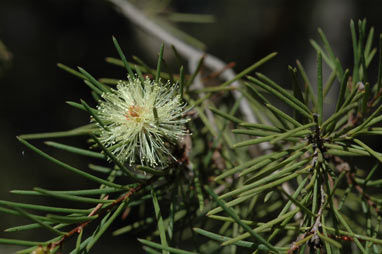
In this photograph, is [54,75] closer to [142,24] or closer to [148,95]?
[142,24]

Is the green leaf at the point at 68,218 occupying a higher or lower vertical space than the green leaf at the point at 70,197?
lower

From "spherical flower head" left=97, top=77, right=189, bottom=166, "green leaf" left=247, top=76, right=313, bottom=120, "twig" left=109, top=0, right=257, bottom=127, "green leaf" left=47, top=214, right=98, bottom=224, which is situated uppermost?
"twig" left=109, top=0, right=257, bottom=127

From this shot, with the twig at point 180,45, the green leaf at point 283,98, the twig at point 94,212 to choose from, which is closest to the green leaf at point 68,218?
the twig at point 94,212

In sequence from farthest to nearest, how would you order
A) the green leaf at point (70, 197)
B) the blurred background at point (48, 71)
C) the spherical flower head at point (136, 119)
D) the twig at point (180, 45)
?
1. the blurred background at point (48, 71)
2. the twig at point (180, 45)
3. the spherical flower head at point (136, 119)
4. the green leaf at point (70, 197)

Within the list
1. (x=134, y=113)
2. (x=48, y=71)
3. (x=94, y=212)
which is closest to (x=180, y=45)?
(x=134, y=113)

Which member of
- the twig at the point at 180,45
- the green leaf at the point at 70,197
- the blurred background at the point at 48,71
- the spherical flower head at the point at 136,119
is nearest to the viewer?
the green leaf at the point at 70,197

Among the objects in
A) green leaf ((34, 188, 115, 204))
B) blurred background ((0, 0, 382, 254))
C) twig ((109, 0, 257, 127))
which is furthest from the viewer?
blurred background ((0, 0, 382, 254))

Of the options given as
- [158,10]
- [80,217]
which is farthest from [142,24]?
[80,217]

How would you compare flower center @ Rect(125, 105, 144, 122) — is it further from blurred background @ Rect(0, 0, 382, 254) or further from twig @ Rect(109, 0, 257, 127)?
blurred background @ Rect(0, 0, 382, 254)

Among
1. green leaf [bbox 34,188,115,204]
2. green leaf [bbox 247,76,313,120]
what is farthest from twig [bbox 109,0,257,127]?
green leaf [bbox 34,188,115,204]

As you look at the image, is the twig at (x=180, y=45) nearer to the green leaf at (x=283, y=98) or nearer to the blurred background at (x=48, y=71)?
the green leaf at (x=283, y=98)

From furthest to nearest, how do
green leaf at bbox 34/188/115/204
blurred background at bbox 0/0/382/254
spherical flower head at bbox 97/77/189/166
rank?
blurred background at bbox 0/0/382/254, spherical flower head at bbox 97/77/189/166, green leaf at bbox 34/188/115/204

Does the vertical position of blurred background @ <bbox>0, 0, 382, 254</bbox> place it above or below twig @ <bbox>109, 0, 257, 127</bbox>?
above
